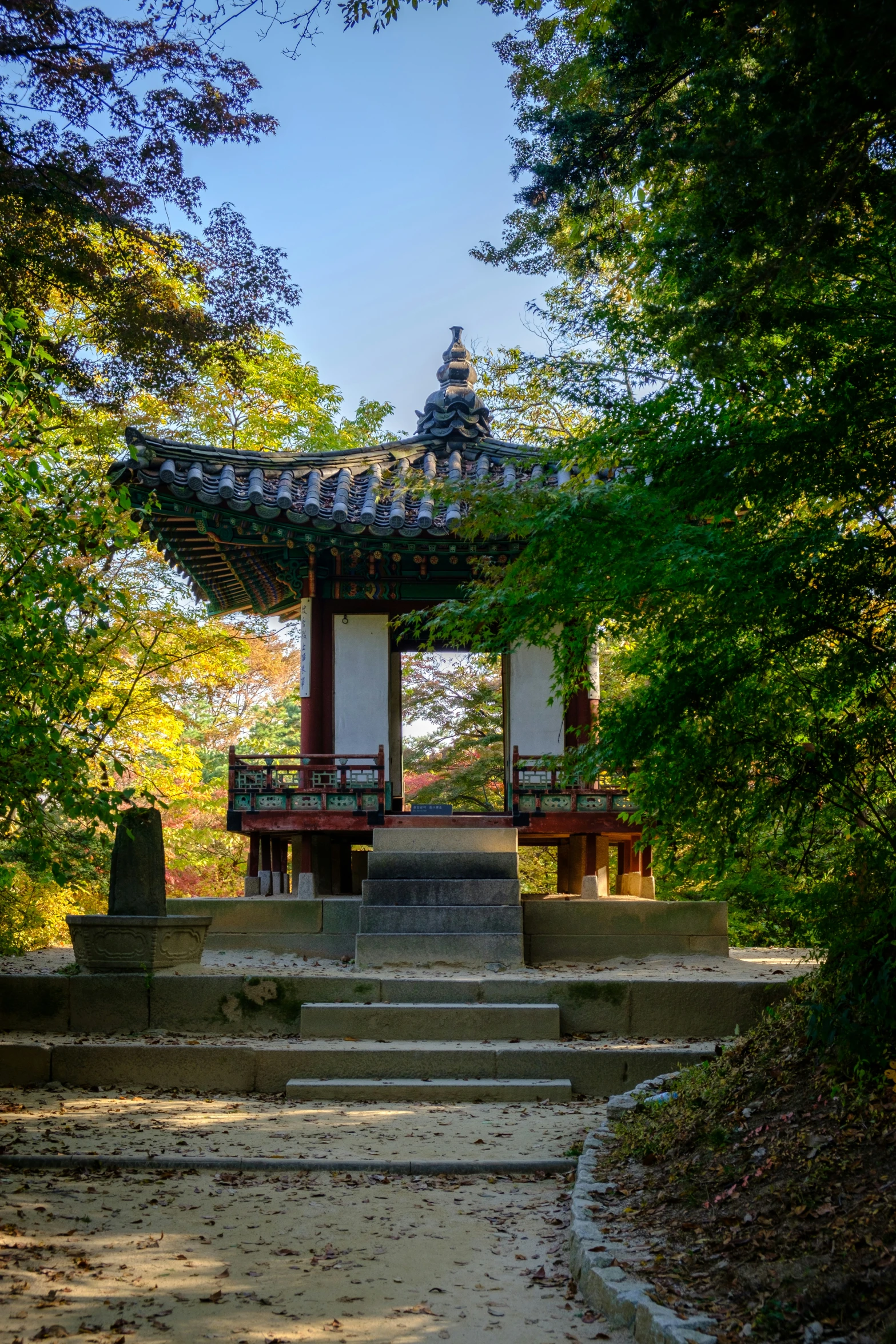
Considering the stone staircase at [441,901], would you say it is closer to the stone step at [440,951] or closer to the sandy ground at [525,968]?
the stone step at [440,951]

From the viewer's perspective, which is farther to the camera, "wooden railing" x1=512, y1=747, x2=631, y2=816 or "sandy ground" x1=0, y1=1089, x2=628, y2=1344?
"wooden railing" x1=512, y1=747, x2=631, y2=816

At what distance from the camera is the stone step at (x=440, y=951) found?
10070 mm

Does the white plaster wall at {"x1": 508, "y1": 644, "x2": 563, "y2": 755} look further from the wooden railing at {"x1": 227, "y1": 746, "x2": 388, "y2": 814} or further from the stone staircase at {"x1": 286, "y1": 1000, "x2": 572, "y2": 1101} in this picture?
the stone staircase at {"x1": 286, "y1": 1000, "x2": 572, "y2": 1101}

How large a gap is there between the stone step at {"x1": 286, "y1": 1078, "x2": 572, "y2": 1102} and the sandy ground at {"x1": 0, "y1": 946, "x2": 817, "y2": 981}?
1.51 m

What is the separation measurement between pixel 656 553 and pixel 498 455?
9.32m

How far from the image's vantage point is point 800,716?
4875mm

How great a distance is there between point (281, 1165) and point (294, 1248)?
134 cm

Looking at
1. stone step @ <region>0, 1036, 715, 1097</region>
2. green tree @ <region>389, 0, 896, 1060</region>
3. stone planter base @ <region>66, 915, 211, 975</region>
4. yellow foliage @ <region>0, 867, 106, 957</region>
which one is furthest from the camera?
yellow foliage @ <region>0, 867, 106, 957</region>

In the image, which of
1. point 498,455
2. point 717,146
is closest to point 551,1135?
point 717,146

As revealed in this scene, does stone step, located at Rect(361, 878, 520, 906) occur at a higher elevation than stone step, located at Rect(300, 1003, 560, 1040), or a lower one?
higher

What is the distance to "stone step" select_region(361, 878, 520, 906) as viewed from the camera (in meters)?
10.6

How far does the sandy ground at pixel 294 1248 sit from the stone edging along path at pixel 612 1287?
0.24 feet

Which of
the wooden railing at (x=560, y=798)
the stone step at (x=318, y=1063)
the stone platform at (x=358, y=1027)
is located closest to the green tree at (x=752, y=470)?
the stone step at (x=318, y=1063)

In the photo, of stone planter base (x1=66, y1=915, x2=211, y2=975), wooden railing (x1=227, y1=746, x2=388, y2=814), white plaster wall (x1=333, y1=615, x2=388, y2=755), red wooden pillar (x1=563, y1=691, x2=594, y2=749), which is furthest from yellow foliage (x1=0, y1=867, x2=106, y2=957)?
red wooden pillar (x1=563, y1=691, x2=594, y2=749)
